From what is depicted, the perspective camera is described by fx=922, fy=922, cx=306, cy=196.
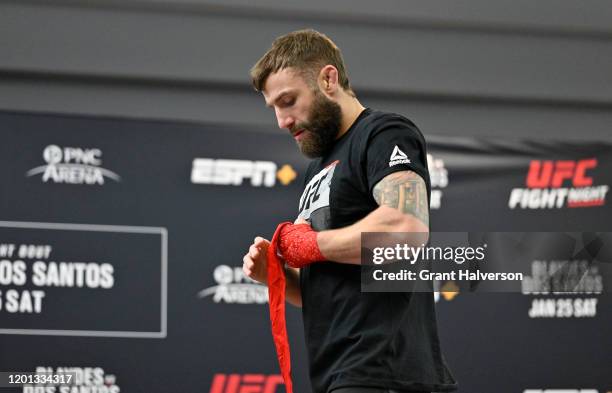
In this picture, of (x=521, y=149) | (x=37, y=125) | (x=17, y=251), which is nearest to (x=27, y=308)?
(x=17, y=251)


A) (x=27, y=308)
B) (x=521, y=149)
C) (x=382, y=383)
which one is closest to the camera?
(x=382, y=383)

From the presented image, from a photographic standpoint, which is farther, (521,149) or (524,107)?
(524,107)

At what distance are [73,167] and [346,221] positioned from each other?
251 centimetres

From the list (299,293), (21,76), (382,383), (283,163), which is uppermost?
(21,76)

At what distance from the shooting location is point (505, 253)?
4.83 metres

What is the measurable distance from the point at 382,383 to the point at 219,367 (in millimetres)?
2552

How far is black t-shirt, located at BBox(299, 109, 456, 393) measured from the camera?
205cm

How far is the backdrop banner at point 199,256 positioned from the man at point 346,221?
212cm

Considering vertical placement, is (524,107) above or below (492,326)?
above

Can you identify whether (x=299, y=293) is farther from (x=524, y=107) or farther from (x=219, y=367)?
(x=524, y=107)

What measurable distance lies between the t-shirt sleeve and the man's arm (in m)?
0.02

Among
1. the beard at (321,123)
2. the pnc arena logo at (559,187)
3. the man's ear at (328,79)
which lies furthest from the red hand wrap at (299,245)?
the pnc arena logo at (559,187)

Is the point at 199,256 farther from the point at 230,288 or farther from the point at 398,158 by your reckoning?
the point at 398,158

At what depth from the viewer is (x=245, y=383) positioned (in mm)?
4477
